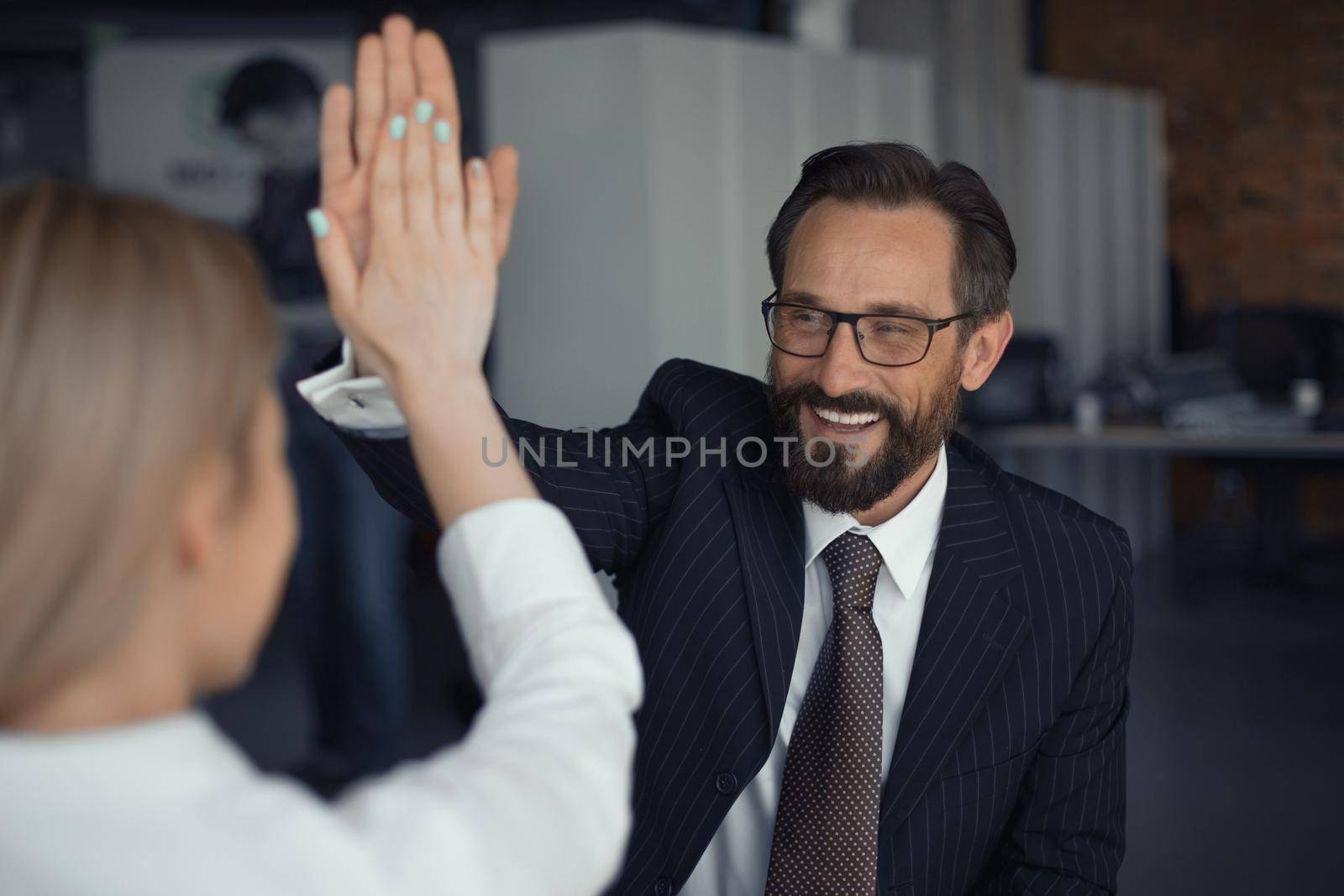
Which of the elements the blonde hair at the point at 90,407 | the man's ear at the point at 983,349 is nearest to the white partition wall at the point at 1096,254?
the man's ear at the point at 983,349

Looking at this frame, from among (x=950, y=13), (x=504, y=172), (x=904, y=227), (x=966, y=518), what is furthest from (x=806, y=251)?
(x=950, y=13)

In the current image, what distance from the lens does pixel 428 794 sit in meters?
0.66

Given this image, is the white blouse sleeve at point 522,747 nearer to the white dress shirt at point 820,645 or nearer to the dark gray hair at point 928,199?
the white dress shirt at point 820,645

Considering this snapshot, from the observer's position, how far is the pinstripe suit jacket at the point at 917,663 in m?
1.46

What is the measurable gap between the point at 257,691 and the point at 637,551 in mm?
3311

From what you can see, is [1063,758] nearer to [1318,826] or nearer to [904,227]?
[904,227]

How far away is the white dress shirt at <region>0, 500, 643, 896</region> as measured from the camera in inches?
23.2

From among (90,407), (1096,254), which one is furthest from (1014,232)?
(90,407)

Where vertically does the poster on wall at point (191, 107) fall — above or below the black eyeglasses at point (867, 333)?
above

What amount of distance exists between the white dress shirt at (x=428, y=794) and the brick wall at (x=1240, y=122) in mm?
7234

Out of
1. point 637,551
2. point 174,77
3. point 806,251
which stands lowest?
point 637,551

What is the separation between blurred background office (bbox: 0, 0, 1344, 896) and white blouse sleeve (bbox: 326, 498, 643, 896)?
1.16 metres

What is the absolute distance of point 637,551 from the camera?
5.29 feet

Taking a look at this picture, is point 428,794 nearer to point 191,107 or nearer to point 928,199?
point 928,199
